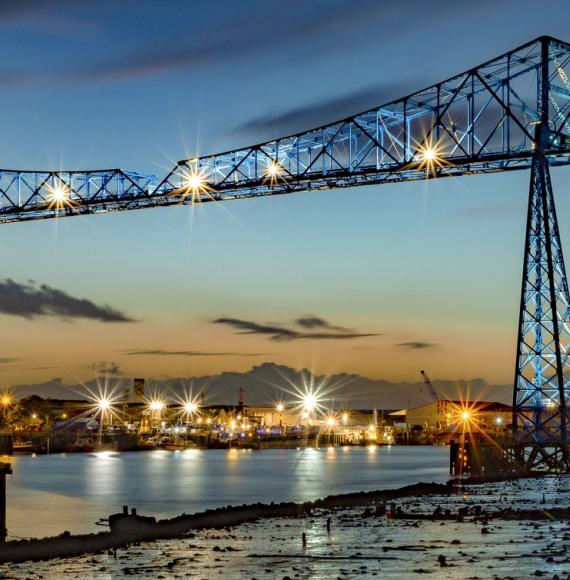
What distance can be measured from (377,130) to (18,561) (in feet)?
116

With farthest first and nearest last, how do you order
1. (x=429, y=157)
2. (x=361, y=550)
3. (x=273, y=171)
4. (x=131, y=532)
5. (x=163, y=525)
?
(x=273, y=171)
(x=429, y=157)
(x=163, y=525)
(x=131, y=532)
(x=361, y=550)

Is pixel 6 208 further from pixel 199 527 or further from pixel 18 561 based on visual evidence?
pixel 18 561

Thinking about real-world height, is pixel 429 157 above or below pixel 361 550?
above

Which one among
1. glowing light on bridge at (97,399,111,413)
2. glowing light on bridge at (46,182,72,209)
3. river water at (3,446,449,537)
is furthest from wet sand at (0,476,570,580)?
glowing light on bridge at (97,399,111,413)

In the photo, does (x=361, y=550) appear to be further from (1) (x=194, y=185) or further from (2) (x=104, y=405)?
(2) (x=104, y=405)

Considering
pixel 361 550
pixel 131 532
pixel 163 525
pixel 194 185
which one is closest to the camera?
pixel 361 550

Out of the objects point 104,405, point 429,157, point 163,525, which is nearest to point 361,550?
point 163,525

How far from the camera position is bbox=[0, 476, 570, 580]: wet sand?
91.2 feet

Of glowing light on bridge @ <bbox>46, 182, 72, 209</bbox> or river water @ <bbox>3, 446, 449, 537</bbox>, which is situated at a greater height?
glowing light on bridge @ <bbox>46, 182, 72, 209</bbox>

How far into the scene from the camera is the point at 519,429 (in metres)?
56.1

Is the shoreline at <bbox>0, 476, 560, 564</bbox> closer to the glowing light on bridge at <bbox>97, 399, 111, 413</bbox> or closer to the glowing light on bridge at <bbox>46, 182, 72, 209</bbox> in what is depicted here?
the glowing light on bridge at <bbox>46, 182, 72, 209</bbox>

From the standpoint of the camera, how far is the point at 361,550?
31500mm

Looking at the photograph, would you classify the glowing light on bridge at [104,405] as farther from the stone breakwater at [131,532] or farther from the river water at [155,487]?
the stone breakwater at [131,532]

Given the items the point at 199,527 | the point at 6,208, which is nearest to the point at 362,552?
the point at 199,527
